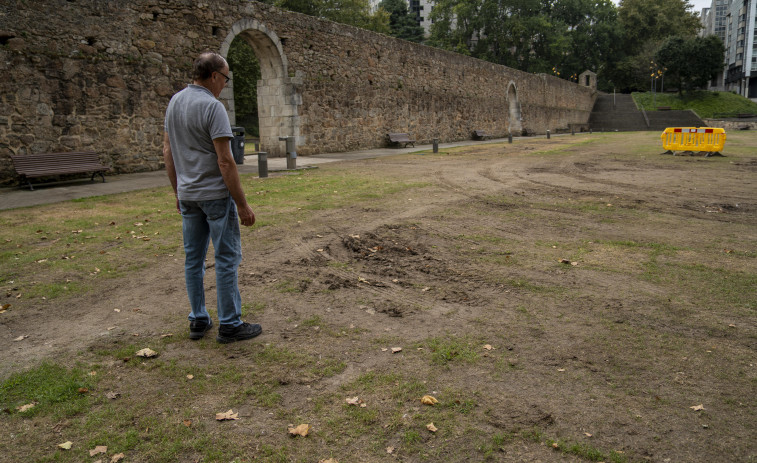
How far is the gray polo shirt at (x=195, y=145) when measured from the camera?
10.3ft

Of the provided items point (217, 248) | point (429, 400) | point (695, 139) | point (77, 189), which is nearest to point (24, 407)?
point (217, 248)

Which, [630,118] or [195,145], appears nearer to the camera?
[195,145]

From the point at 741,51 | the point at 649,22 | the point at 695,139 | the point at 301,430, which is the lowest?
the point at 301,430

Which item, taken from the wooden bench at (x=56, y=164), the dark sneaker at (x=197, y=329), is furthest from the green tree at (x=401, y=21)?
the dark sneaker at (x=197, y=329)

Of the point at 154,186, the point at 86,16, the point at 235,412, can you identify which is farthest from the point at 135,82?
the point at 235,412

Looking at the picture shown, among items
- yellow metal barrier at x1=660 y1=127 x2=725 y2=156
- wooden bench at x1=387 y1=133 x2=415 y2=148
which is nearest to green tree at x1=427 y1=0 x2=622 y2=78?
wooden bench at x1=387 y1=133 x2=415 y2=148

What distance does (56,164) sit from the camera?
33.3 ft

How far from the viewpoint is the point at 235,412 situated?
8.36ft

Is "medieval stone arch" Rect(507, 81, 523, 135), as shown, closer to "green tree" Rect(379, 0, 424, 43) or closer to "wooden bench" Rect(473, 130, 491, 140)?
"wooden bench" Rect(473, 130, 491, 140)

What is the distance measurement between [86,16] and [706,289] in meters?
12.5

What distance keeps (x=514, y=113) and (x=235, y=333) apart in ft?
119

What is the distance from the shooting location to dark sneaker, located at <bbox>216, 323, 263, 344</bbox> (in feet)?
11.0

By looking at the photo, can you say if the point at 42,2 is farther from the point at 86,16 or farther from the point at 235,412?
the point at 235,412

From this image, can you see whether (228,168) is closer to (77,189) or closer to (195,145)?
(195,145)
